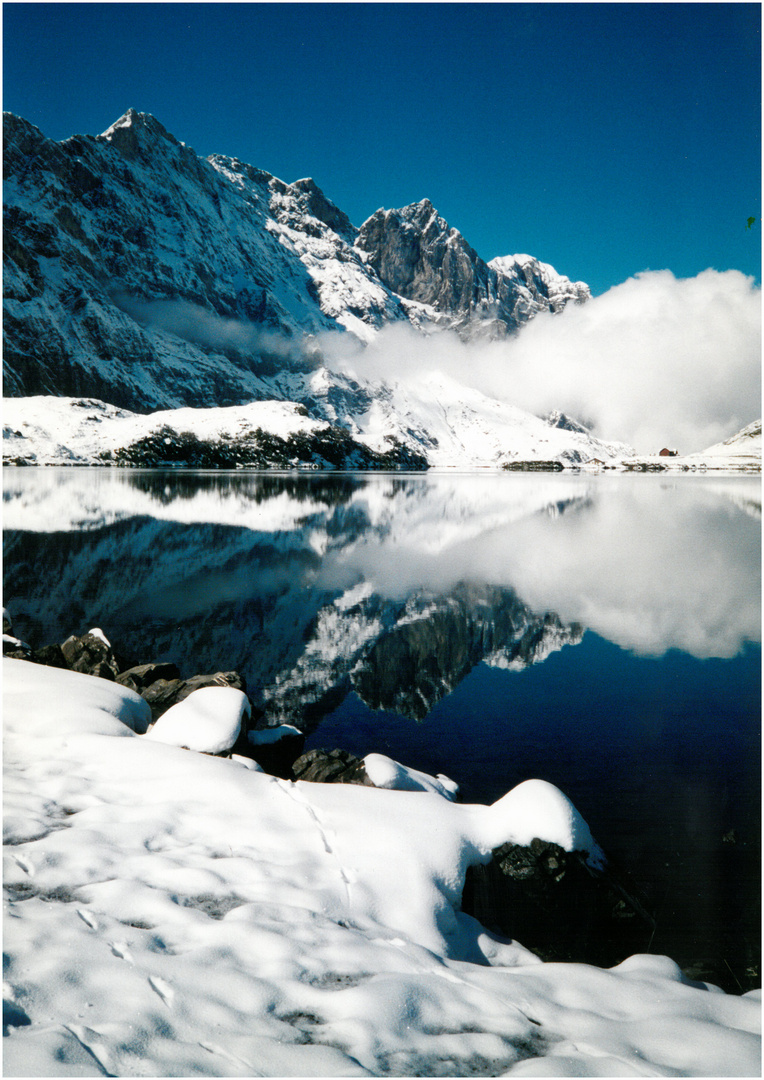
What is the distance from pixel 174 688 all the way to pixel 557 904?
292 inches

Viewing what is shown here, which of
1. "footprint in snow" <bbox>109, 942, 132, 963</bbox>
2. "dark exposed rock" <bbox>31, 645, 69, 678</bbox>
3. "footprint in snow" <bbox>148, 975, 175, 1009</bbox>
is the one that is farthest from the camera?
"dark exposed rock" <bbox>31, 645, 69, 678</bbox>

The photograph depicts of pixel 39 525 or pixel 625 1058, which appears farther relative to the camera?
pixel 39 525

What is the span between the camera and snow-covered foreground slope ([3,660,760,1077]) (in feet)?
11.6

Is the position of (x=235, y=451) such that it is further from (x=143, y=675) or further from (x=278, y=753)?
(x=278, y=753)

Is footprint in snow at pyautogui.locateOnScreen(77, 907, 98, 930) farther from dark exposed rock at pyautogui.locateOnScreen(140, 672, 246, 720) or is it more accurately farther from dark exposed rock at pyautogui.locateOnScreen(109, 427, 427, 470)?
dark exposed rock at pyautogui.locateOnScreen(109, 427, 427, 470)

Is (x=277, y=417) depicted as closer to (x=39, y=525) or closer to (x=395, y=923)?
(x=39, y=525)

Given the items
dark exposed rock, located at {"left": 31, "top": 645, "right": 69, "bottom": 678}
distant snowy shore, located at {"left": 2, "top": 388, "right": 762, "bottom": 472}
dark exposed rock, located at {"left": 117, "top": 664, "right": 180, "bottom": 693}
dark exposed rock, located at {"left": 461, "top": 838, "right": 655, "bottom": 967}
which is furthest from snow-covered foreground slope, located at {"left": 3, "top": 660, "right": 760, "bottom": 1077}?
distant snowy shore, located at {"left": 2, "top": 388, "right": 762, "bottom": 472}

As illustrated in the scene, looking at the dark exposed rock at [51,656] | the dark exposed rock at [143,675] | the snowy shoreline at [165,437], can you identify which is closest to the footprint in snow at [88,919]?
the dark exposed rock at [143,675]

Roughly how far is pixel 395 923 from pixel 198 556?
23.3 meters

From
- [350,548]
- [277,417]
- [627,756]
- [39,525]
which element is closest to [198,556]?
[350,548]

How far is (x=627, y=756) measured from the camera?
947 cm

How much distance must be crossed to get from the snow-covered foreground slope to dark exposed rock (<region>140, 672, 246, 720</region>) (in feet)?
12.3

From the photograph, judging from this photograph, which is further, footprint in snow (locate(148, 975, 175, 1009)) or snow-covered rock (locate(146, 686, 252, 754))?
snow-covered rock (locate(146, 686, 252, 754))

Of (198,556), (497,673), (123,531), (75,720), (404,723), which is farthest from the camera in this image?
(123,531)
